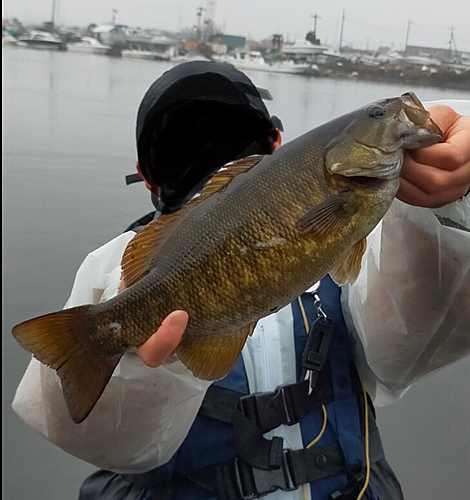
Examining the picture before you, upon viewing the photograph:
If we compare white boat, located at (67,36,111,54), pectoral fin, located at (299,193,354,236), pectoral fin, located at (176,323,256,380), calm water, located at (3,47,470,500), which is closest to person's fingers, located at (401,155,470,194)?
pectoral fin, located at (299,193,354,236)

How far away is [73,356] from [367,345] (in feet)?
1.66

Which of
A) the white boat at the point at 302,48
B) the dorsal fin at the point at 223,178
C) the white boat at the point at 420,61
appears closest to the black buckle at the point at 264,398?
the dorsal fin at the point at 223,178

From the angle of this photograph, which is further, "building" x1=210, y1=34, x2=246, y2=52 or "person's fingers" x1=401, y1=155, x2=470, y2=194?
"building" x1=210, y1=34, x2=246, y2=52

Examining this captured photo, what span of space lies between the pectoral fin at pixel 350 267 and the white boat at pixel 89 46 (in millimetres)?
2364

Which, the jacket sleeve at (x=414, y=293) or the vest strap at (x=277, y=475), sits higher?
the jacket sleeve at (x=414, y=293)

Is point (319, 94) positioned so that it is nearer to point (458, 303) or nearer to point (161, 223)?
point (458, 303)

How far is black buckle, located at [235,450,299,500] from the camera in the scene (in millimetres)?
842

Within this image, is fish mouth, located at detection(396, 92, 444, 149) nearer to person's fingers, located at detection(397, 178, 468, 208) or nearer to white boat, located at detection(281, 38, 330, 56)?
person's fingers, located at detection(397, 178, 468, 208)

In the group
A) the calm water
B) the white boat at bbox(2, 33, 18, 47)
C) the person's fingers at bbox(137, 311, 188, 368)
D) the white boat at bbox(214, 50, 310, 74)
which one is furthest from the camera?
the white boat at bbox(2, 33, 18, 47)

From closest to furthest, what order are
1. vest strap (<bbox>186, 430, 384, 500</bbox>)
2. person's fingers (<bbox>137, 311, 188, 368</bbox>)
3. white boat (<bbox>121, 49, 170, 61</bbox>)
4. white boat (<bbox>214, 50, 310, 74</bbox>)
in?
1. person's fingers (<bbox>137, 311, 188, 368</bbox>)
2. vest strap (<bbox>186, 430, 384, 500</bbox>)
3. white boat (<bbox>214, 50, 310, 74</bbox>)
4. white boat (<bbox>121, 49, 170, 61</bbox>)

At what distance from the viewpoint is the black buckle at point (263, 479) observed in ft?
2.76

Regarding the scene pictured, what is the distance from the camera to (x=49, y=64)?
3061 mm

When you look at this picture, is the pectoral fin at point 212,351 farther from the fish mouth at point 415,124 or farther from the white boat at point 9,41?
the white boat at point 9,41

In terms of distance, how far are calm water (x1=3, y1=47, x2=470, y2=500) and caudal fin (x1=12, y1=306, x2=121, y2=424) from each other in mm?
848
